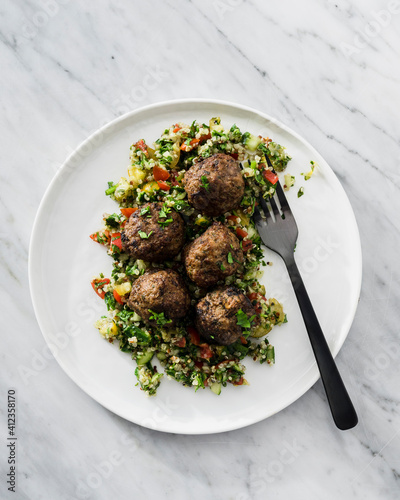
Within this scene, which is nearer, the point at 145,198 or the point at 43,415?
the point at 145,198

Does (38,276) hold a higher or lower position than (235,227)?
lower

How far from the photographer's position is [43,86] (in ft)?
14.0

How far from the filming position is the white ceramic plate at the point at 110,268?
12.7ft

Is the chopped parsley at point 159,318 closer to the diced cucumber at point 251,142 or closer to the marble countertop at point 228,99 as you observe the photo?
the marble countertop at point 228,99

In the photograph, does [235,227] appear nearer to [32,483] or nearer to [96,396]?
[96,396]

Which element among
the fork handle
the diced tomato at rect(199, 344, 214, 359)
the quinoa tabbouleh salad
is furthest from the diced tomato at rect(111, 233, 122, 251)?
the fork handle

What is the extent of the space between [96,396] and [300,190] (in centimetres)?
263

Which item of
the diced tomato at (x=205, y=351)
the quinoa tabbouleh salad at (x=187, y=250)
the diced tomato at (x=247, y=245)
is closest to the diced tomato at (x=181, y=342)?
the quinoa tabbouleh salad at (x=187, y=250)

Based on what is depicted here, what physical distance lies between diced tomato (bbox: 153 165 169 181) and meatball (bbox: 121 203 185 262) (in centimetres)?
37

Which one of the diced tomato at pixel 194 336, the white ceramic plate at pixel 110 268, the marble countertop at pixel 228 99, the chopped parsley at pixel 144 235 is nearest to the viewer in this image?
the chopped parsley at pixel 144 235

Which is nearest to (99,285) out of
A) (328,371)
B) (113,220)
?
(113,220)

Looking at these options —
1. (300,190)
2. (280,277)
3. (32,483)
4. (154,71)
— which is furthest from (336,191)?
(32,483)

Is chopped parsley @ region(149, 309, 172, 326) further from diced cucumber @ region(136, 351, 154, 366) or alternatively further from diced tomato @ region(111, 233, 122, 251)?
diced tomato @ region(111, 233, 122, 251)

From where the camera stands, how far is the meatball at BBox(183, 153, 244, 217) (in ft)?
11.0
